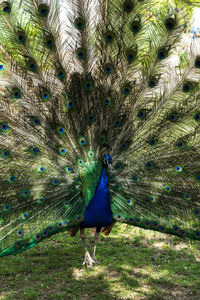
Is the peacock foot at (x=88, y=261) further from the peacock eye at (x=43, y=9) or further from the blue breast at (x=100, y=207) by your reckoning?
the peacock eye at (x=43, y=9)

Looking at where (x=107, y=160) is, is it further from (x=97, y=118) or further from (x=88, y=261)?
(x=88, y=261)

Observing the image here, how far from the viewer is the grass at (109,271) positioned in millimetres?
4027

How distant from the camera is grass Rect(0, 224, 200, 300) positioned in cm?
403

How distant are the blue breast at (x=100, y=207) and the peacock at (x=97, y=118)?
12 mm

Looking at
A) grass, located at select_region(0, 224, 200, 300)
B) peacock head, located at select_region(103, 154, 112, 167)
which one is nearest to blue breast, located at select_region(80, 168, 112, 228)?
peacock head, located at select_region(103, 154, 112, 167)

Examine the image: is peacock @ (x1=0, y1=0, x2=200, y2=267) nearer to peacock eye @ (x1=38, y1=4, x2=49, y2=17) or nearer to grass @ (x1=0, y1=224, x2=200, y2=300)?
peacock eye @ (x1=38, y1=4, x2=49, y2=17)

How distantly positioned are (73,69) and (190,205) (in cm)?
197

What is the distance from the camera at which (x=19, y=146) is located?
3818 millimetres

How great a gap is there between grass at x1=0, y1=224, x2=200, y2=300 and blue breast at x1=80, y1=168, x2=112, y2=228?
753mm

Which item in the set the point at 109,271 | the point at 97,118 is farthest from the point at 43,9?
the point at 109,271

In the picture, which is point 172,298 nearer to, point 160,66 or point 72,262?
point 72,262

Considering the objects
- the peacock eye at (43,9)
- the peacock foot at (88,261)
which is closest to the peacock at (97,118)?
the peacock eye at (43,9)

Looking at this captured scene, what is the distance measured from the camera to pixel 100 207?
13.0 feet

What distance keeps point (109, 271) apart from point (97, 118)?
2.02 metres
